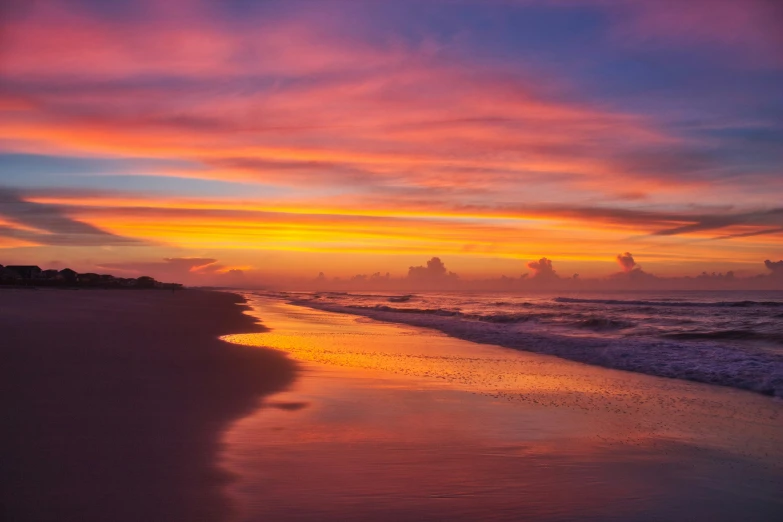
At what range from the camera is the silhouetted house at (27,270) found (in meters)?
108

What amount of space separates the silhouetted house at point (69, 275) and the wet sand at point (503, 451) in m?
112

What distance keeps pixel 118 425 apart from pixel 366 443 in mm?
3047

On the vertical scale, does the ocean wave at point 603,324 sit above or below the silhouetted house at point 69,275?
below

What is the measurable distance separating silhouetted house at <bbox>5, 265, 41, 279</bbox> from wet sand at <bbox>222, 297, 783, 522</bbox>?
116649mm

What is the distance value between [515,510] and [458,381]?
Answer: 6.91 meters

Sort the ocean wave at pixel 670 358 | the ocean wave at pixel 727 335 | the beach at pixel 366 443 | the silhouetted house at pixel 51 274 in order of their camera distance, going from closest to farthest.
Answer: the beach at pixel 366 443 < the ocean wave at pixel 670 358 < the ocean wave at pixel 727 335 < the silhouetted house at pixel 51 274

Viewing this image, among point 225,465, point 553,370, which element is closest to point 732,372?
point 553,370

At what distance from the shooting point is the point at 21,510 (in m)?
4.43

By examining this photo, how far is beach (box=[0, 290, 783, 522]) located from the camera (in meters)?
4.99

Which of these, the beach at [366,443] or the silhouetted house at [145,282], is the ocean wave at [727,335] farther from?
the silhouetted house at [145,282]

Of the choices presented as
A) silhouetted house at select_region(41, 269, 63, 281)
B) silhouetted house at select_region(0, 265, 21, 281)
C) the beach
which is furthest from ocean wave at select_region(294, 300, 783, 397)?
silhouetted house at select_region(41, 269, 63, 281)

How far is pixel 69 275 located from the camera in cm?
11138

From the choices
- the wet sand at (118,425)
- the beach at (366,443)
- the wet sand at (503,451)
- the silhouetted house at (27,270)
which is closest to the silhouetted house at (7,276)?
the silhouetted house at (27,270)

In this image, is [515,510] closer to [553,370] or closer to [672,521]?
[672,521]
